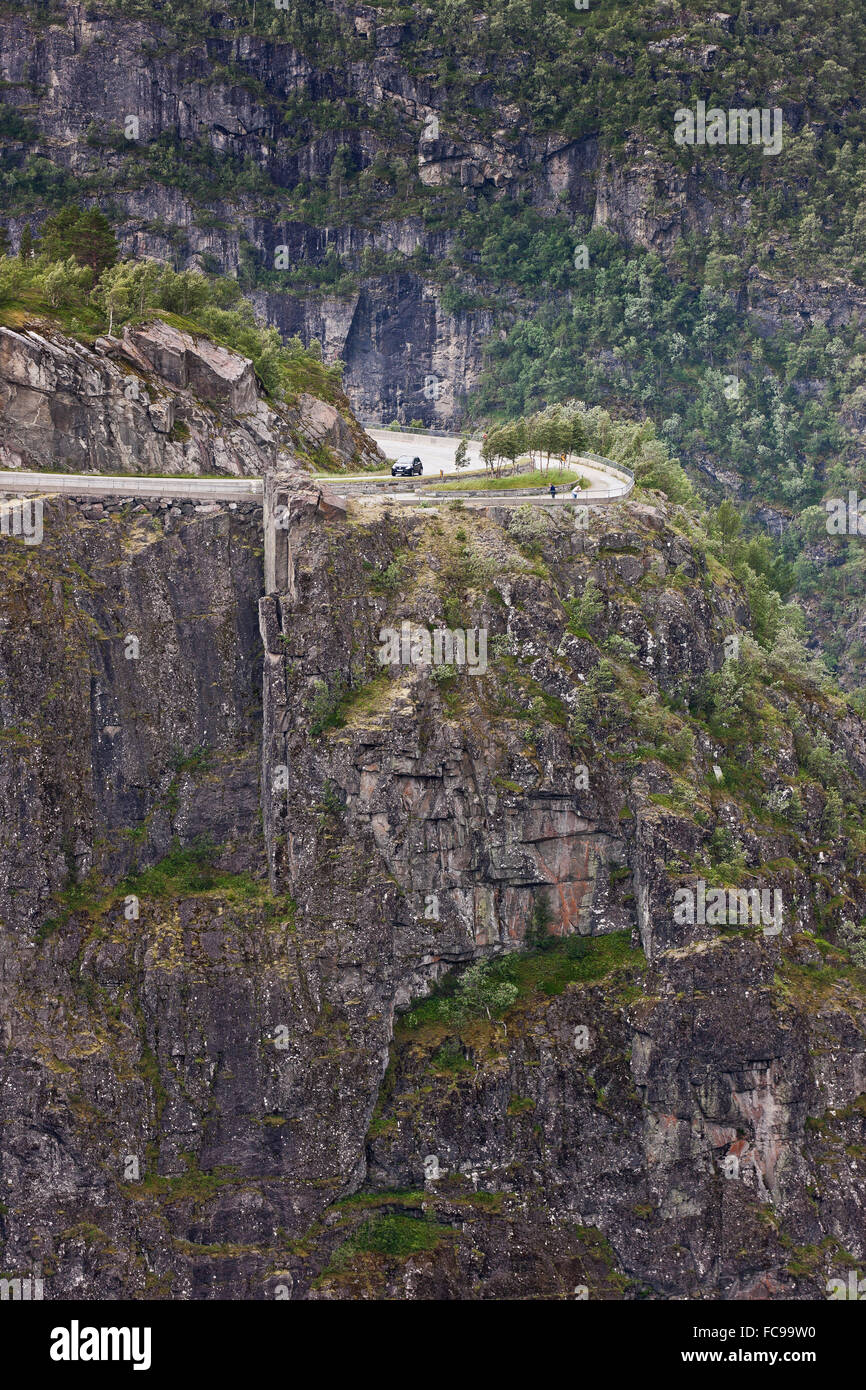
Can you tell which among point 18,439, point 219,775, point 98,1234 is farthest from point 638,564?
point 98,1234

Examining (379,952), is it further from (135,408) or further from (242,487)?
(135,408)

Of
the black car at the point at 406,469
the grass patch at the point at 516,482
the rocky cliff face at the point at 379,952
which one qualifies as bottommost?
the rocky cliff face at the point at 379,952

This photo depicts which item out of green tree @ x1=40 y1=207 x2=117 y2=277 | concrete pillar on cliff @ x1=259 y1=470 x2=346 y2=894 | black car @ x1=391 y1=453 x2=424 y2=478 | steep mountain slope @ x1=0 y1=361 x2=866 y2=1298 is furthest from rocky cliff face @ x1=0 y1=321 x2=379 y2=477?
green tree @ x1=40 y1=207 x2=117 y2=277

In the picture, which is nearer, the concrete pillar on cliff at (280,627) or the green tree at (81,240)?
the concrete pillar on cliff at (280,627)

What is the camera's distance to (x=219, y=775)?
10725 cm

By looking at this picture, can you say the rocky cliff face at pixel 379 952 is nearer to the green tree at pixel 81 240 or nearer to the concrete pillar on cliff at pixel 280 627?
the concrete pillar on cliff at pixel 280 627

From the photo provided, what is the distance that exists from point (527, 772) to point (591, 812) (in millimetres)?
4301

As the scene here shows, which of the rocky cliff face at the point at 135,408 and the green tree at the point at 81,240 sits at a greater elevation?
the green tree at the point at 81,240

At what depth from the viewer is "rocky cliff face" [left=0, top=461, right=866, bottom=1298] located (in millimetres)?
98812

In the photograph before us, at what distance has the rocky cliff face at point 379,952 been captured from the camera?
98.8 metres

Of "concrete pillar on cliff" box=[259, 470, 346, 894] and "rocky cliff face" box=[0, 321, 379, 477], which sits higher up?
"rocky cliff face" box=[0, 321, 379, 477]

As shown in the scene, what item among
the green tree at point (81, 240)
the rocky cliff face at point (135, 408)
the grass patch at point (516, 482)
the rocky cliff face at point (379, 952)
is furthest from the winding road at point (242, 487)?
the green tree at point (81, 240)

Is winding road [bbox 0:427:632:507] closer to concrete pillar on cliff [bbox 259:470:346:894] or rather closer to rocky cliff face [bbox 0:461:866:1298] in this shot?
rocky cliff face [bbox 0:461:866:1298]

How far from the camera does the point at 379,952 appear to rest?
104 metres
